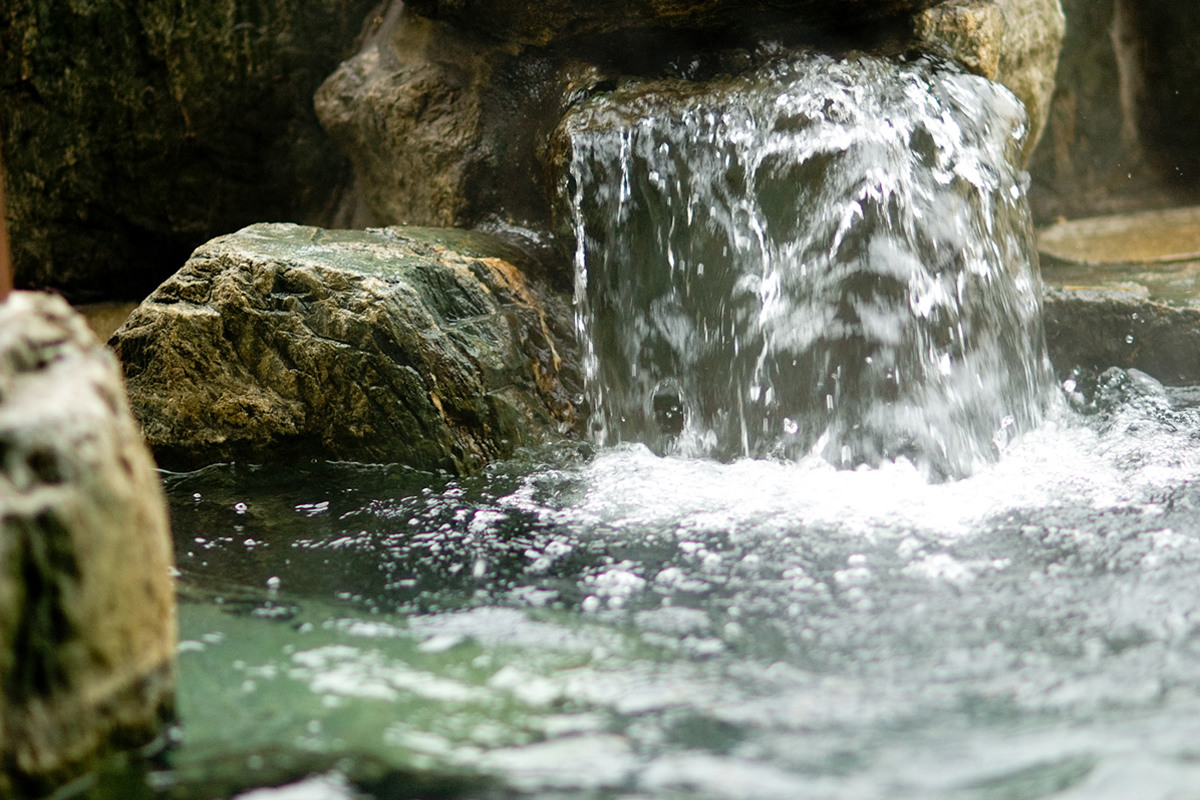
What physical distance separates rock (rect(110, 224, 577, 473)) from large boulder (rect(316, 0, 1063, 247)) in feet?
2.48

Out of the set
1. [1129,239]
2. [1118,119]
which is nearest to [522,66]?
[1129,239]

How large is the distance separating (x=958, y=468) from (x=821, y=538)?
91 centimetres

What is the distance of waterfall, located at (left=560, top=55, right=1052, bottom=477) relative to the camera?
10.6 feet

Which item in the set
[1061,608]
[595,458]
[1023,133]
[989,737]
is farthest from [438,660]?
[1023,133]

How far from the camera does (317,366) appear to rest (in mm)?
3037

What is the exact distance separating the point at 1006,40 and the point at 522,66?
1954 millimetres

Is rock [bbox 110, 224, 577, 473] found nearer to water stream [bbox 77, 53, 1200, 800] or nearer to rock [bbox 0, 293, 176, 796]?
water stream [bbox 77, 53, 1200, 800]

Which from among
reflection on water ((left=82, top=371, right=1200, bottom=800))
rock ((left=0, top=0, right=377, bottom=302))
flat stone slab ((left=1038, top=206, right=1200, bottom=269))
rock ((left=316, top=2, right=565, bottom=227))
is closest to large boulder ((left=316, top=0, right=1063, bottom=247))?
rock ((left=316, top=2, right=565, bottom=227))

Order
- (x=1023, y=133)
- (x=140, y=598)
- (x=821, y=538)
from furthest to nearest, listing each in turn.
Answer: (x=1023, y=133) → (x=821, y=538) → (x=140, y=598)

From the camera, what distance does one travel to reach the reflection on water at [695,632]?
1430 mm

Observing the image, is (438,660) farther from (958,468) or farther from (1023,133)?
(1023,133)

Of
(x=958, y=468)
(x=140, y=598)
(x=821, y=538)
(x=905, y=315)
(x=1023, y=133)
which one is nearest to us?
(x=140, y=598)

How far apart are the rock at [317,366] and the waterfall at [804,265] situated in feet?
1.68

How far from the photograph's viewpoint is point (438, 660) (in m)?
1.81
